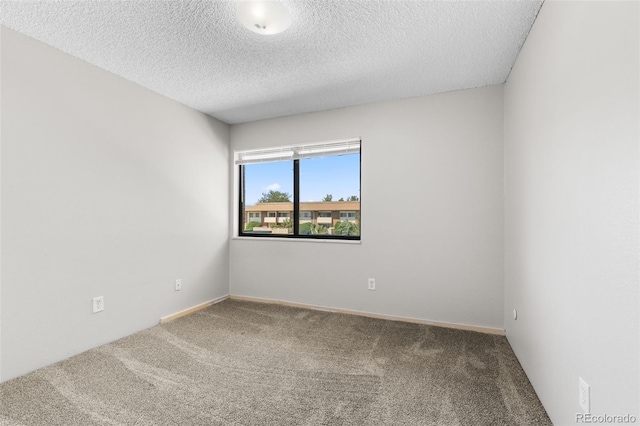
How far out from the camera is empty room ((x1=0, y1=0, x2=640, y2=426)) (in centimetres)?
133

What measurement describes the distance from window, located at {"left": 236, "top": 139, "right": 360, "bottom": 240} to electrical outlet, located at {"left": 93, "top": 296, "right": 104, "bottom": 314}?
1.81 metres

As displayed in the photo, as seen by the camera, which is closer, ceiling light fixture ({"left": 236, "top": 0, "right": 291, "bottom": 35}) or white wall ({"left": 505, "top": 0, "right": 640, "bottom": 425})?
white wall ({"left": 505, "top": 0, "right": 640, "bottom": 425})

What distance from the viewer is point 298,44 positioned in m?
2.15

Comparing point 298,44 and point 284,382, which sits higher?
point 298,44

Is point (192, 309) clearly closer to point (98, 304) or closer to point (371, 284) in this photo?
point (98, 304)

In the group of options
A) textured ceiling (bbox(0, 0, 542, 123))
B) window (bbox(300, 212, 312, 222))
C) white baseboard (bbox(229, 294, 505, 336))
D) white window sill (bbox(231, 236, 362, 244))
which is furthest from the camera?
window (bbox(300, 212, 312, 222))

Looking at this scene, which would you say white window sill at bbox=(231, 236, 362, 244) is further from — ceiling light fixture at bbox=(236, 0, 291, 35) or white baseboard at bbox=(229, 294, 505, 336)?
ceiling light fixture at bbox=(236, 0, 291, 35)

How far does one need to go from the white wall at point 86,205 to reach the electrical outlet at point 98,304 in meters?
0.03

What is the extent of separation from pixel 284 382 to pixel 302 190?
7.43 ft

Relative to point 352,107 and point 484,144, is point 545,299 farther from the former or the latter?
point 352,107

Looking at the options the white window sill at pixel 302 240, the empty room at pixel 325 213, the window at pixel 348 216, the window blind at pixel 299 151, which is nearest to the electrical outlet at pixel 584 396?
the empty room at pixel 325 213

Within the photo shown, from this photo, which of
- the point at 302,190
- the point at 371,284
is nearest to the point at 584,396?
the point at 371,284

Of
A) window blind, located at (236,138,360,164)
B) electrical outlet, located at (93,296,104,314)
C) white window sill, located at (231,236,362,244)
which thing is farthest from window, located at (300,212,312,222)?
electrical outlet, located at (93,296,104,314)

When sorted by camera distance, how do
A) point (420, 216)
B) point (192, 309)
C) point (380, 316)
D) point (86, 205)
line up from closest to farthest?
point (86, 205)
point (420, 216)
point (380, 316)
point (192, 309)
